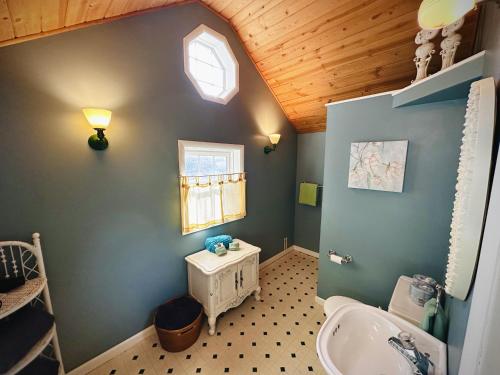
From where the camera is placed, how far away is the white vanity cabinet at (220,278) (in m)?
1.95

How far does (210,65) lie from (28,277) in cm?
258

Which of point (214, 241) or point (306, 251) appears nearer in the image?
point (214, 241)

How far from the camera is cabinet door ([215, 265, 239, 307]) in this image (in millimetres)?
1978

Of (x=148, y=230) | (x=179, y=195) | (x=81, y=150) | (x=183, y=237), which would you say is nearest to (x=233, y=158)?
(x=179, y=195)

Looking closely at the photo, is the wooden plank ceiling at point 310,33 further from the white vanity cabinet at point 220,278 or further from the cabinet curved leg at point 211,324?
the cabinet curved leg at point 211,324

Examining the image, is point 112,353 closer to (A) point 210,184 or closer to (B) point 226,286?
(B) point 226,286

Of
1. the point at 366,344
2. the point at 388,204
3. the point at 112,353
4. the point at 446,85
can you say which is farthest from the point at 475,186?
the point at 112,353

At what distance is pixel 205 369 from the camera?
1.63m

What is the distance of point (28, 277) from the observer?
133 centimetres

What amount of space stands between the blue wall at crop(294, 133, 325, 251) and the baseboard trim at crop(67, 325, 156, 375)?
8.91ft

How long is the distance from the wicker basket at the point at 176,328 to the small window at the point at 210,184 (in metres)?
0.79

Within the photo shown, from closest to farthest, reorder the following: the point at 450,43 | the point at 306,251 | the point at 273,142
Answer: the point at 450,43
the point at 273,142
the point at 306,251

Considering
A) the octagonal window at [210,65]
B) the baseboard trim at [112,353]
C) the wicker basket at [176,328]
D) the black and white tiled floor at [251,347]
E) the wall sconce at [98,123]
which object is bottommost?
the black and white tiled floor at [251,347]

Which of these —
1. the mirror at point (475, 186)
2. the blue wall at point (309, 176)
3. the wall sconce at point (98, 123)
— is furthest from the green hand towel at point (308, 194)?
the wall sconce at point (98, 123)
